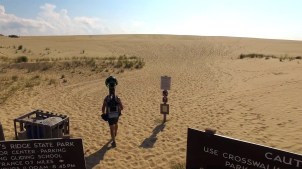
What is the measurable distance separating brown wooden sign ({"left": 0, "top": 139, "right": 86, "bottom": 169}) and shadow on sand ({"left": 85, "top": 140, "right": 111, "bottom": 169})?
9.97 ft

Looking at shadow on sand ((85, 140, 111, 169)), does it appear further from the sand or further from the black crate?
the black crate

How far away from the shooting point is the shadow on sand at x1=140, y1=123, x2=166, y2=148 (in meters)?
9.00

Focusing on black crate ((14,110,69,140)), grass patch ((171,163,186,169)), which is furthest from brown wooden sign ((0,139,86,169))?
grass patch ((171,163,186,169))

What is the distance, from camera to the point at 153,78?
826 inches

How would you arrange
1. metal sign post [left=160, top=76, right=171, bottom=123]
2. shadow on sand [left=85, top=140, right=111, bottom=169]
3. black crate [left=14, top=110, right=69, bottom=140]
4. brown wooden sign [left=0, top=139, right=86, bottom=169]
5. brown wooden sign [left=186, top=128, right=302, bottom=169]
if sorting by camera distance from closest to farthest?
brown wooden sign [left=186, top=128, right=302, bottom=169], brown wooden sign [left=0, top=139, right=86, bottom=169], shadow on sand [left=85, top=140, right=111, bottom=169], black crate [left=14, top=110, right=69, bottom=140], metal sign post [left=160, top=76, right=171, bottom=123]

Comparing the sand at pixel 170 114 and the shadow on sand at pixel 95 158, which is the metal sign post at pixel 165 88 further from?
the shadow on sand at pixel 95 158

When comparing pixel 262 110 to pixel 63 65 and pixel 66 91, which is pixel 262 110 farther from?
pixel 63 65

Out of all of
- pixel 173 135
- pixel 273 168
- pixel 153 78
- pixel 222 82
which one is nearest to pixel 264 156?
pixel 273 168

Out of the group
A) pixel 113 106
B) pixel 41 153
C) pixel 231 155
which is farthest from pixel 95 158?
pixel 231 155

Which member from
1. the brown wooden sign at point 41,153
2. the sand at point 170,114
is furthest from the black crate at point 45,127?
the brown wooden sign at point 41,153

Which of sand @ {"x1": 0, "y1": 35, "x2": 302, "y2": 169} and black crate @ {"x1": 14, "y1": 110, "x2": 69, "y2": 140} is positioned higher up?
black crate @ {"x1": 14, "y1": 110, "x2": 69, "y2": 140}

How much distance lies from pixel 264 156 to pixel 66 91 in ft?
46.6

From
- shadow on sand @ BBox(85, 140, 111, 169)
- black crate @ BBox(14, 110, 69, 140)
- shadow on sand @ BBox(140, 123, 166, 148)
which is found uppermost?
black crate @ BBox(14, 110, 69, 140)

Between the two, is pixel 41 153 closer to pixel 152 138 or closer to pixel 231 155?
pixel 231 155
